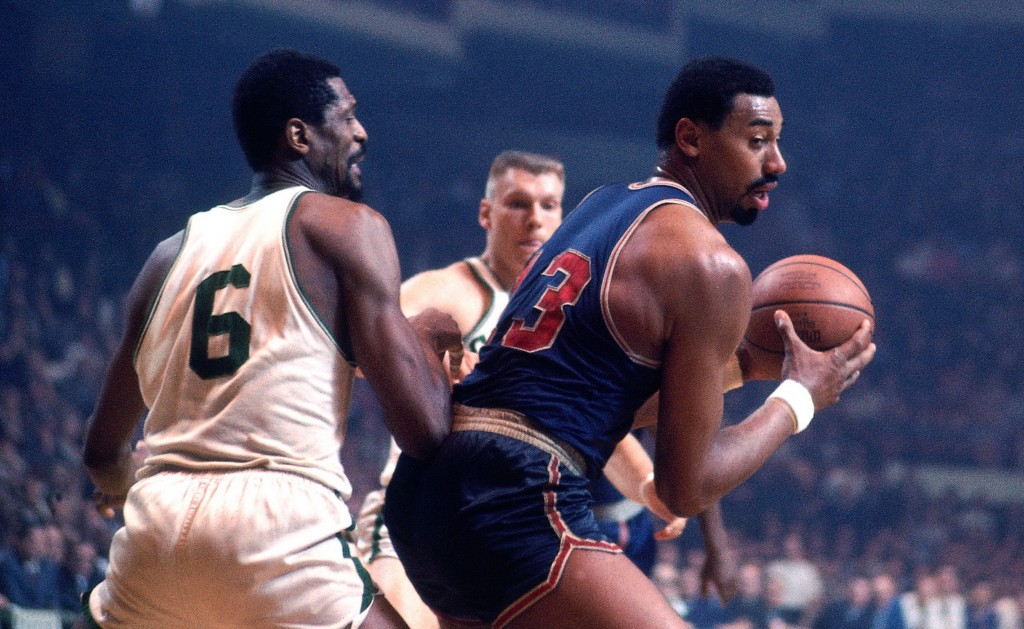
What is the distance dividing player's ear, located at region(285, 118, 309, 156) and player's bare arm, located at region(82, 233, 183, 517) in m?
0.35

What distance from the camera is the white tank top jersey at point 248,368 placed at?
8.02 feet

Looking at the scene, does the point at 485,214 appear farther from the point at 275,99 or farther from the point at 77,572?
the point at 77,572

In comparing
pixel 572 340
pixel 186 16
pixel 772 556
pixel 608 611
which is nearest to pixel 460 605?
pixel 608 611

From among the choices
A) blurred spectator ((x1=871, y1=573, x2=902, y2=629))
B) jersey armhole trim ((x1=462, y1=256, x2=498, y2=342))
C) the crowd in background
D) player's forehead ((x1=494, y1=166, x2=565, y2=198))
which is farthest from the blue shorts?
blurred spectator ((x1=871, y1=573, x2=902, y2=629))

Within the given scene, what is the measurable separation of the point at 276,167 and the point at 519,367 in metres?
0.80

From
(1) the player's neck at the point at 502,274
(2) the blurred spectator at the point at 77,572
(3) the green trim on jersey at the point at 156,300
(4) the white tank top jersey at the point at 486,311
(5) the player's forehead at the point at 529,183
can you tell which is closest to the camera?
(3) the green trim on jersey at the point at 156,300

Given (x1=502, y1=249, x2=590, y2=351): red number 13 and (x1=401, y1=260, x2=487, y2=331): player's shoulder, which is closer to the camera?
(x1=502, y1=249, x2=590, y2=351): red number 13

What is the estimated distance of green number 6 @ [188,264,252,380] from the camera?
2.47 metres

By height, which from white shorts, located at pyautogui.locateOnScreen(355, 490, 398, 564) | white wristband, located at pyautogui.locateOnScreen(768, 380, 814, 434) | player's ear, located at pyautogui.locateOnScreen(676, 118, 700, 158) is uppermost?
player's ear, located at pyautogui.locateOnScreen(676, 118, 700, 158)

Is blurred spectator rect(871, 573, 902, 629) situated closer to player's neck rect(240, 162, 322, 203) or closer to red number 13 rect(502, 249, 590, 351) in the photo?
red number 13 rect(502, 249, 590, 351)

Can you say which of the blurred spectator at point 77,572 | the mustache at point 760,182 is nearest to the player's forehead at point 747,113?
the mustache at point 760,182

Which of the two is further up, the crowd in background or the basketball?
the basketball

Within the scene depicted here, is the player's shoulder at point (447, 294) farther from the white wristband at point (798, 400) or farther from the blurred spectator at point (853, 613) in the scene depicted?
the blurred spectator at point (853, 613)

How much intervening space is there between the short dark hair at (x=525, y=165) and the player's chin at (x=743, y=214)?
2016 millimetres
